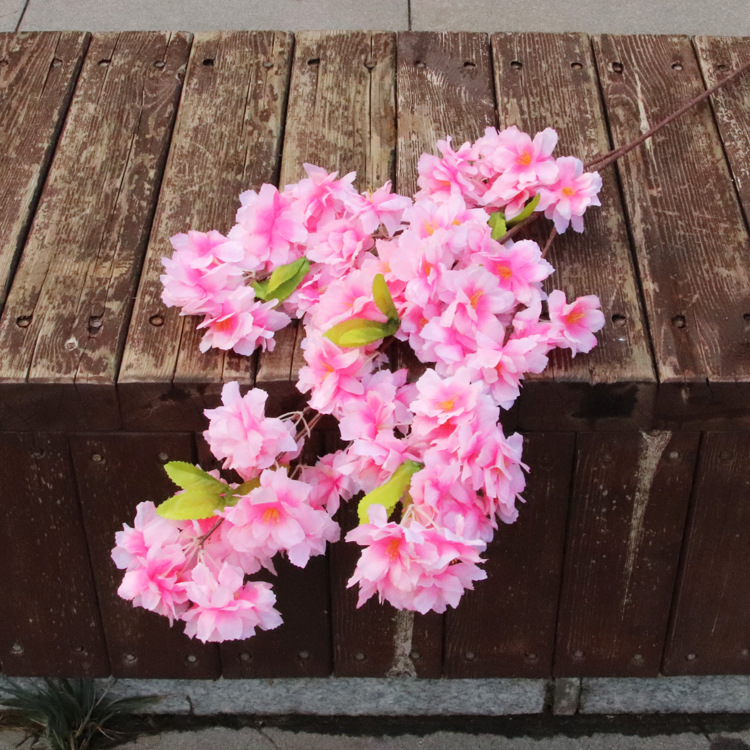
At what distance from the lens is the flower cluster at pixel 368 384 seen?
54.7 inches

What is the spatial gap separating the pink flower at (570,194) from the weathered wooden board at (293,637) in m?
0.74

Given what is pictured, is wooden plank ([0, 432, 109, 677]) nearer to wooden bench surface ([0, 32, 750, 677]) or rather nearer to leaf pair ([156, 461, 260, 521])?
wooden bench surface ([0, 32, 750, 677])

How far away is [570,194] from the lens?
1.78 metres

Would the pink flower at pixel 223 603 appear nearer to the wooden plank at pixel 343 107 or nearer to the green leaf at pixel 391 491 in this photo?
the green leaf at pixel 391 491

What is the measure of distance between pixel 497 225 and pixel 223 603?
2.48ft

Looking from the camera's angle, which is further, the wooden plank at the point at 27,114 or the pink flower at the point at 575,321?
the wooden plank at the point at 27,114

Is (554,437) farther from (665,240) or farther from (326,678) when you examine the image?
(326,678)

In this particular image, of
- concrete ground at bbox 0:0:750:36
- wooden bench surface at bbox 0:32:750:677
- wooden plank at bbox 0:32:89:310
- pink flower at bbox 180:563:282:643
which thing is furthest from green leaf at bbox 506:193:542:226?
concrete ground at bbox 0:0:750:36

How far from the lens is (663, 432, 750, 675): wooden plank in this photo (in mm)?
1731

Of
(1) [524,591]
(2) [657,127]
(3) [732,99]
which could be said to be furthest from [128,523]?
(3) [732,99]

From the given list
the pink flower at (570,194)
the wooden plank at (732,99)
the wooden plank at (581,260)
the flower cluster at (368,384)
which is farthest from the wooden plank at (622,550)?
the wooden plank at (732,99)

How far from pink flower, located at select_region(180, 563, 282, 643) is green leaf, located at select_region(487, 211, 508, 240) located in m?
0.68

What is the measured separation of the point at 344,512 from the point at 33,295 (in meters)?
0.65

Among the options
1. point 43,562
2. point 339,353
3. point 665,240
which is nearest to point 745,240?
point 665,240
